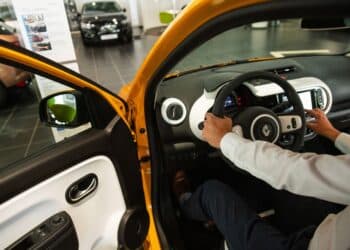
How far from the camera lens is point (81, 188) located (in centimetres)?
98

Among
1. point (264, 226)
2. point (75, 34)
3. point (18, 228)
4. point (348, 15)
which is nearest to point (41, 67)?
point (18, 228)

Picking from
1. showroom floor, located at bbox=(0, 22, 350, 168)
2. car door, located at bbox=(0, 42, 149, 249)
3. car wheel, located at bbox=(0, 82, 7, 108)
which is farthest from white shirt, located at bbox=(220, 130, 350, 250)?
car wheel, located at bbox=(0, 82, 7, 108)

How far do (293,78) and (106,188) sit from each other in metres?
1.20

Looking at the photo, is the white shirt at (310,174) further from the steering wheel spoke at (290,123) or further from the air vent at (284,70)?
the air vent at (284,70)

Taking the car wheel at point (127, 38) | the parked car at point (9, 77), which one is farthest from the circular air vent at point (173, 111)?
the car wheel at point (127, 38)

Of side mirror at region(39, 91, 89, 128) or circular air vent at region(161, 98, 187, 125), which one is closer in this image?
side mirror at region(39, 91, 89, 128)

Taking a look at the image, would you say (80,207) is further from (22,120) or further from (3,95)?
(3,95)

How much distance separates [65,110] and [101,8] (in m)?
9.71

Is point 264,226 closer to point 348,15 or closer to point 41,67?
point 348,15

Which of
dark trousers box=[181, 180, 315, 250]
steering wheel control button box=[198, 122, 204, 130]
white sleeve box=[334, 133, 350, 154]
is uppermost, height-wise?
steering wheel control button box=[198, 122, 204, 130]

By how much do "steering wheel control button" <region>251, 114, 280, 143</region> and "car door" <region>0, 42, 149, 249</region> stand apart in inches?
20.7

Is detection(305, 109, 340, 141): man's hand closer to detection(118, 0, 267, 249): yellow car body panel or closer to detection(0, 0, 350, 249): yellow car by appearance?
detection(0, 0, 350, 249): yellow car

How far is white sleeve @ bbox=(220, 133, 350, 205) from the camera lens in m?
0.79

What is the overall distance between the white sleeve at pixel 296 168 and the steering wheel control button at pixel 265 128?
0.21m
